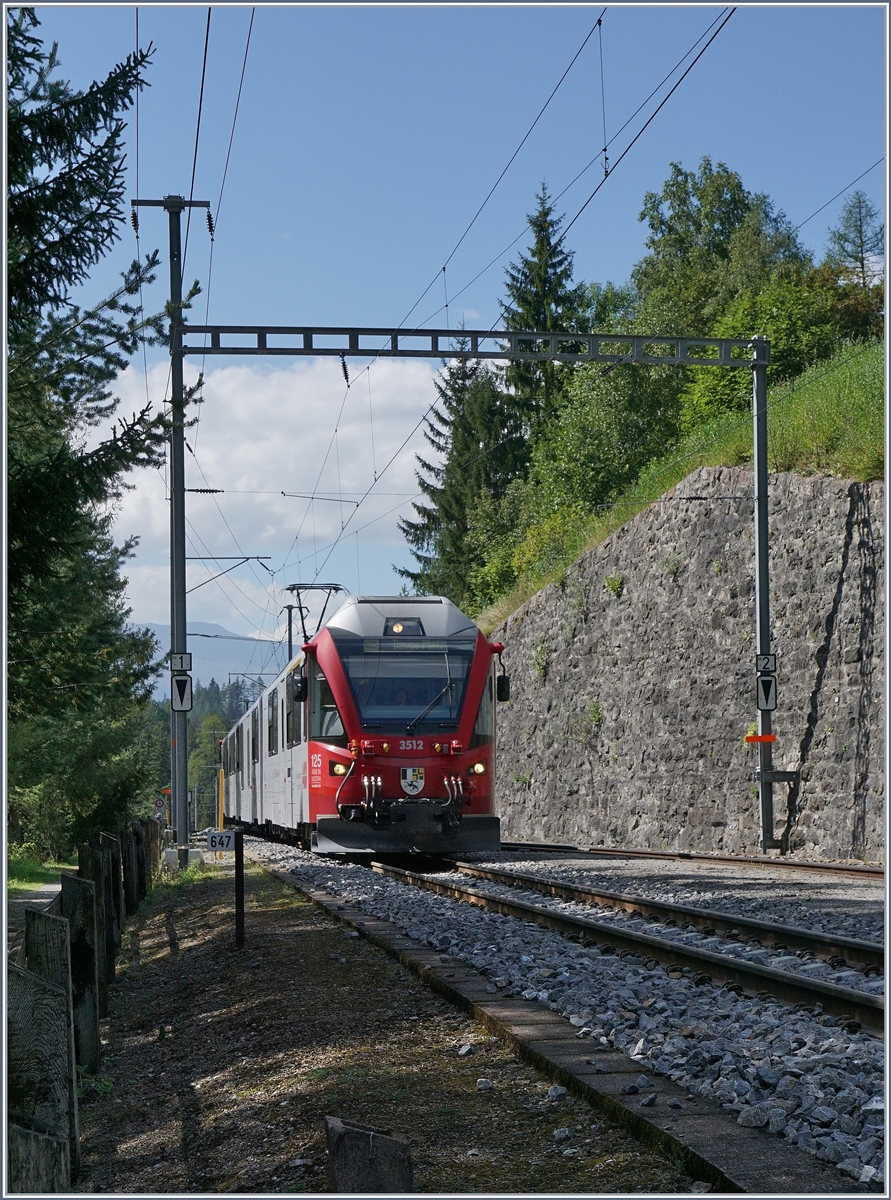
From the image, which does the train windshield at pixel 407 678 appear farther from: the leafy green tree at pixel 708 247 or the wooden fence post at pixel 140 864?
A: the leafy green tree at pixel 708 247

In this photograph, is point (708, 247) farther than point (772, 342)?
Yes

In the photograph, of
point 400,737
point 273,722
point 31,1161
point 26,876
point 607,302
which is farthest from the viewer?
point 607,302

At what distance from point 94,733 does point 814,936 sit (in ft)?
81.8

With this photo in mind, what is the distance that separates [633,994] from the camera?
22.1 feet

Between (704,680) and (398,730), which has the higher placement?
(704,680)

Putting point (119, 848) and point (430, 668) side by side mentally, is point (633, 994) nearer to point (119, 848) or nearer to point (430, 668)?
point (119, 848)

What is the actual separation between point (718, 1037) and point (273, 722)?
1752 centimetres

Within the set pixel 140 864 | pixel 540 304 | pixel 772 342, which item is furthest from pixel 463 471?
pixel 140 864

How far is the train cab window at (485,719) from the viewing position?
16.9m

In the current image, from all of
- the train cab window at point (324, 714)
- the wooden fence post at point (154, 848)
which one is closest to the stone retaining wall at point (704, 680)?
the train cab window at point (324, 714)

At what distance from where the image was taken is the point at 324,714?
671 inches

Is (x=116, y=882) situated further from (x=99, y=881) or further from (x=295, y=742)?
(x=295, y=742)

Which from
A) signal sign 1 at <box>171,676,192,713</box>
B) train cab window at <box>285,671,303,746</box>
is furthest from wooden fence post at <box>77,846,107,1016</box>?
signal sign 1 at <box>171,676,192,713</box>

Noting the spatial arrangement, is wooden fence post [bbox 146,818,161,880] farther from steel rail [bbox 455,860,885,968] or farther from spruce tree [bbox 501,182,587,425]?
spruce tree [bbox 501,182,587,425]
